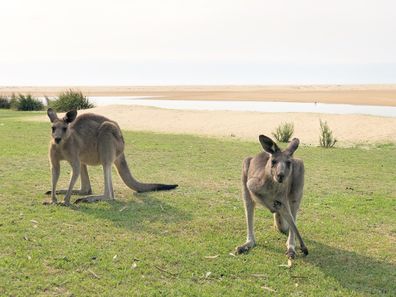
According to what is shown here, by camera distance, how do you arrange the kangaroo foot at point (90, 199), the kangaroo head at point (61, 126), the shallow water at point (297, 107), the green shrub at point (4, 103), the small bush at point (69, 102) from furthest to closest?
the shallow water at point (297, 107) → the green shrub at point (4, 103) → the small bush at point (69, 102) → the kangaroo foot at point (90, 199) → the kangaroo head at point (61, 126)

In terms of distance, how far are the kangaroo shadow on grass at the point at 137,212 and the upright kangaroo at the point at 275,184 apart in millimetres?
1044

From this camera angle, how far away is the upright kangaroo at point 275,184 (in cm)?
440

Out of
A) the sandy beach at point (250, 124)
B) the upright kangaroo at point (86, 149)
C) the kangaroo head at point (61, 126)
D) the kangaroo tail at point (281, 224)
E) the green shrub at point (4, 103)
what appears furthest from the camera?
the green shrub at point (4, 103)

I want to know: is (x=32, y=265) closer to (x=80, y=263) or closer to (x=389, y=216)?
(x=80, y=263)

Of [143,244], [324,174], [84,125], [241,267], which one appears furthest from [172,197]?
[324,174]

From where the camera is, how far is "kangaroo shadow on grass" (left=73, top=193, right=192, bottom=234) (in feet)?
18.1

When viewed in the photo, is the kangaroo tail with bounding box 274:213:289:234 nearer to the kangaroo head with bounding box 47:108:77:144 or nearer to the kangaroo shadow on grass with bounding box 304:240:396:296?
the kangaroo shadow on grass with bounding box 304:240:396:296

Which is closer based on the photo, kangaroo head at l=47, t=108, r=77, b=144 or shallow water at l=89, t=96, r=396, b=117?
kangaroo head at l=47, t=108, r=77, b=144

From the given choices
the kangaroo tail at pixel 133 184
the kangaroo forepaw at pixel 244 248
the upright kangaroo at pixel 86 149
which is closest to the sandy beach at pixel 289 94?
the kangaroo tail at pixel 133 184

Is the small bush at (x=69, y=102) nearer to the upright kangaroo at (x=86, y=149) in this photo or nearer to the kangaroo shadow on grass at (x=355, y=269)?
the upright kangaroo at (x=86, y=149)

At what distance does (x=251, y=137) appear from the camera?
15414 mm

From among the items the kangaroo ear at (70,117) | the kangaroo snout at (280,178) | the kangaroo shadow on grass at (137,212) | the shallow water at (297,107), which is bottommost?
the shallow water at (297,107)

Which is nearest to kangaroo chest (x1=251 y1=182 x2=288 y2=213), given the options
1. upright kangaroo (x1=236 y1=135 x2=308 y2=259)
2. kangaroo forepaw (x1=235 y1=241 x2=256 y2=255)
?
upright kangaroo (x1=236 y1=135 x2=308 y2=259)

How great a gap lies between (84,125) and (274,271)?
11.3ft
